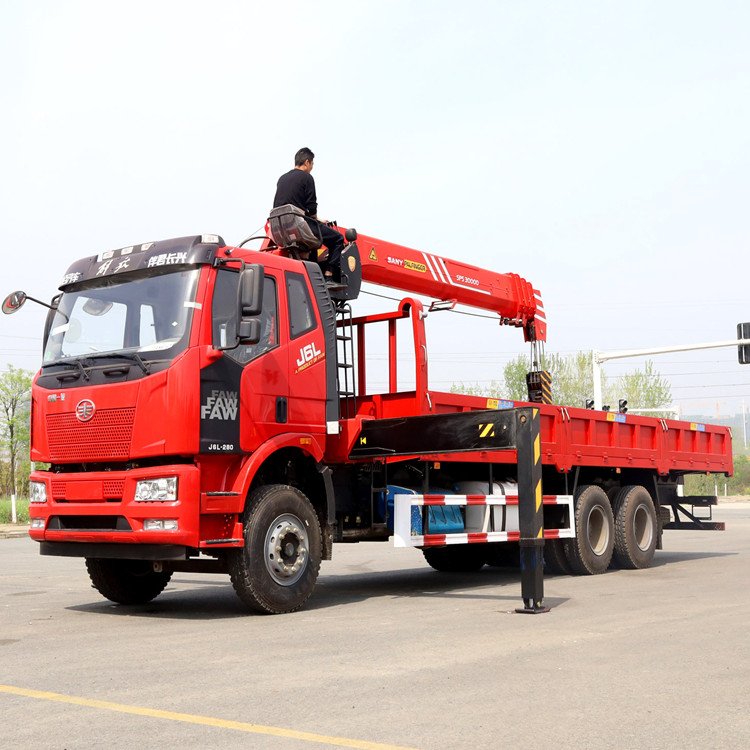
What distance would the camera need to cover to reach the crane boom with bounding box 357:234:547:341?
1190cm

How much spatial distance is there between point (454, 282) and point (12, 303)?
18.5 feet

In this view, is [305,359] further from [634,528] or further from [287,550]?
A: [634,528]

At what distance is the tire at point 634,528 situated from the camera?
13.8 m

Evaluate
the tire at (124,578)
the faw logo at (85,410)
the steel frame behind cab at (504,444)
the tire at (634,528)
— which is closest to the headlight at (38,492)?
the faw logo at (85,410)

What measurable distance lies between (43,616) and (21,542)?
1532cm

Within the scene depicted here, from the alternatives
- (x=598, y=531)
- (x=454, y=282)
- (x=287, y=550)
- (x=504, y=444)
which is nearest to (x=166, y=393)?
(x=287, y=550)

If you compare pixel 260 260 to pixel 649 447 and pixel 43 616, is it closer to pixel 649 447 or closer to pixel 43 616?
pixel 43 616

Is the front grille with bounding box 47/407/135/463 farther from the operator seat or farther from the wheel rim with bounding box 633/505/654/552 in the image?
the wheel rim with bounding box 633/505/654/552

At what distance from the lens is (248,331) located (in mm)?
8945

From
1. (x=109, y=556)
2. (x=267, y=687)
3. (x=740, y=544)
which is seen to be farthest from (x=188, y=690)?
(x=740, y=544)

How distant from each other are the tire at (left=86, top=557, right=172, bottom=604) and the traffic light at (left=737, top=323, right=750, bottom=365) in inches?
775

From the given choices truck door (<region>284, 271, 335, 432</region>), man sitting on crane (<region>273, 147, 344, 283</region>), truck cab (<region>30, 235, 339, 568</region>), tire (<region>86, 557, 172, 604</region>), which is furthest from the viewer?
man sitting on crane (<region>273, 147, 344, 283</region>)

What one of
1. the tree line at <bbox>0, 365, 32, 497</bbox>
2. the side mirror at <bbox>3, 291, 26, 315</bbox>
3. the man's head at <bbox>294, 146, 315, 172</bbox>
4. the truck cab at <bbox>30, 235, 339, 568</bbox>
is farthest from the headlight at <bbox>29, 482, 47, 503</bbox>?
the tree line at <bbox>0, 365, 32, 497</bbox>

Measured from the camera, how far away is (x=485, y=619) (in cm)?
896
